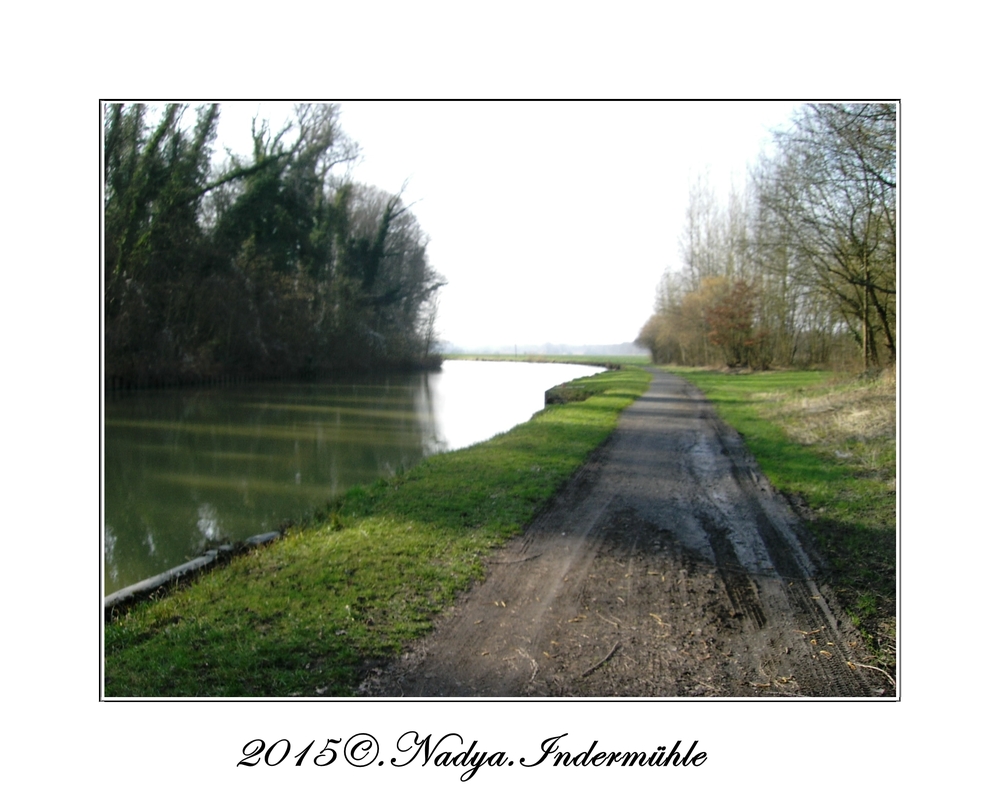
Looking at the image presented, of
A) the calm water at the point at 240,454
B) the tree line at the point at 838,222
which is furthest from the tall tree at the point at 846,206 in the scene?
the calm water at the point at 240,454

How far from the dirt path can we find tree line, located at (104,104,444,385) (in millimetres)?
15250

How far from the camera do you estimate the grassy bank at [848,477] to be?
15.0 ft

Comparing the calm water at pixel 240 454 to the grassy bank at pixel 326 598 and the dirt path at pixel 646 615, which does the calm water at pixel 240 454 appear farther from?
the dirt path at pixel 646 615

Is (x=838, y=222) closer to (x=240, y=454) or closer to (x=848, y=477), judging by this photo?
(x=848, y=477)

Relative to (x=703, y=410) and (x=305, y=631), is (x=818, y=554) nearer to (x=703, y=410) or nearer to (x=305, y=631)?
(x=305, y=631)

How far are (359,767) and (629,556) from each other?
314 cm

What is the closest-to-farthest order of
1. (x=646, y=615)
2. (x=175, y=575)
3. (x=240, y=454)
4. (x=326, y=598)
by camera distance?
(x=646, y=615) → (x=326, y=598) → (x=175, y=575) → (x=240, y=454)

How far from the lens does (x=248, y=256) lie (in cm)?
3088

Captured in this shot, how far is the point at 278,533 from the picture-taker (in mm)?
6949

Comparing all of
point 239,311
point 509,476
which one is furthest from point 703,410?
point 239,311

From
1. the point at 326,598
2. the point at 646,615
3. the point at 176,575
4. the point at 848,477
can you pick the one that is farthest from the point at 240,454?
the point at 848,477

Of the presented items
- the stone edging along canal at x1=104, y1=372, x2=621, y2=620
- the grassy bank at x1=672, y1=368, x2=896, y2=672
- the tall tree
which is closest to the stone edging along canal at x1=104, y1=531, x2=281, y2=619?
the stone edging along canal at x1=104, y1=372, x2=621, y2=620

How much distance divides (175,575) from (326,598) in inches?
68.5

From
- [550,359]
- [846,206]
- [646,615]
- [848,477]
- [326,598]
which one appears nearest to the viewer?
[646,615]
